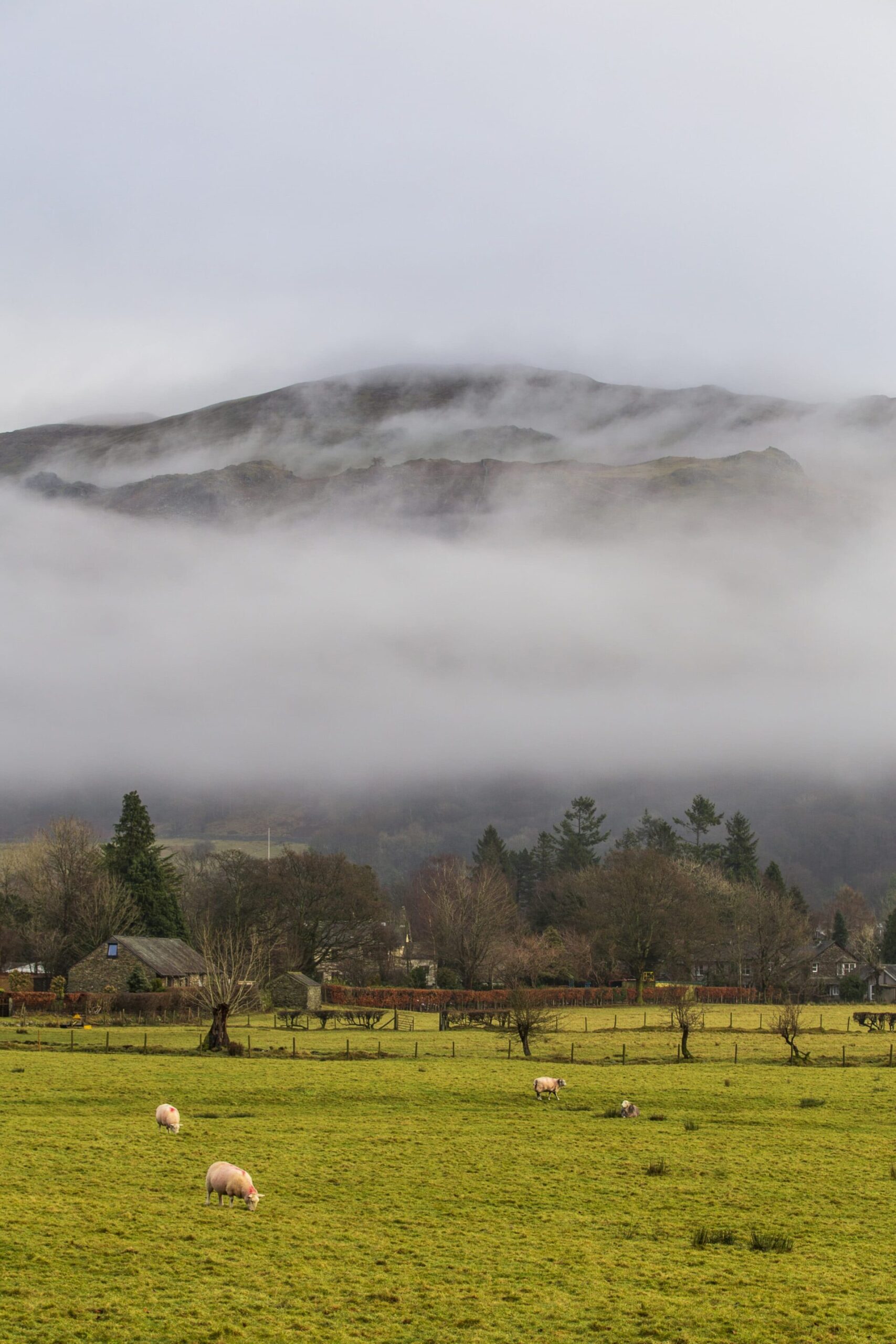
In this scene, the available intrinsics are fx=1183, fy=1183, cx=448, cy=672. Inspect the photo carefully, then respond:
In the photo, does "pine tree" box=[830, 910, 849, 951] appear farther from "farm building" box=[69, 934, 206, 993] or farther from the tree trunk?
the tree trunk

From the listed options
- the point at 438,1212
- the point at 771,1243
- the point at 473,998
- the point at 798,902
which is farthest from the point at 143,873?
the point at 798,902

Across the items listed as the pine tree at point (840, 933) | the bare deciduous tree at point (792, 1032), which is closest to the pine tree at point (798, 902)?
the pine tree at point (840, 933)

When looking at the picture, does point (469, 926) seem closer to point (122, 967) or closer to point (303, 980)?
point (303, 980)

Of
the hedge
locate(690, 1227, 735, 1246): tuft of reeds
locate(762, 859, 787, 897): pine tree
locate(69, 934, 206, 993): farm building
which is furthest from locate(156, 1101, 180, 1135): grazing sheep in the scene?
locate(762, 859, 787, 897): pine tree

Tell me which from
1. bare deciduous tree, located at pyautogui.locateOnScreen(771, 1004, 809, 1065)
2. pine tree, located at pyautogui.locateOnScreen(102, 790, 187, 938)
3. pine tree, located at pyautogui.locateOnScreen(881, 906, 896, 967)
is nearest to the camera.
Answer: bare deciduous tree, located at pyautogui.locateOnScreen(771, 1004, 809, 1065)

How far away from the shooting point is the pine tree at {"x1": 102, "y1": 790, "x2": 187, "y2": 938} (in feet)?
389

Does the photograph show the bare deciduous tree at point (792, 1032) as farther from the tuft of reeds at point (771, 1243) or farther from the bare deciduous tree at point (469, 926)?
the bare deciduous tree at point (469, 926)

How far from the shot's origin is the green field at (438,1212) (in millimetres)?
19078

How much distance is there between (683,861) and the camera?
18225 centimetres

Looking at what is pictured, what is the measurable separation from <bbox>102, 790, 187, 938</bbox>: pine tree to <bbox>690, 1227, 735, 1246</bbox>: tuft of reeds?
98333 mm

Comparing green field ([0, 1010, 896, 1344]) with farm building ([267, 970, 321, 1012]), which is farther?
farm building ([267, 970, 321, 1012])

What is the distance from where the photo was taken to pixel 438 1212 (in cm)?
2602

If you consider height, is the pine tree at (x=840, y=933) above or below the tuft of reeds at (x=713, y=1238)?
below

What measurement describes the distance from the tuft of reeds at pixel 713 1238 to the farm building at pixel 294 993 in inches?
3087
